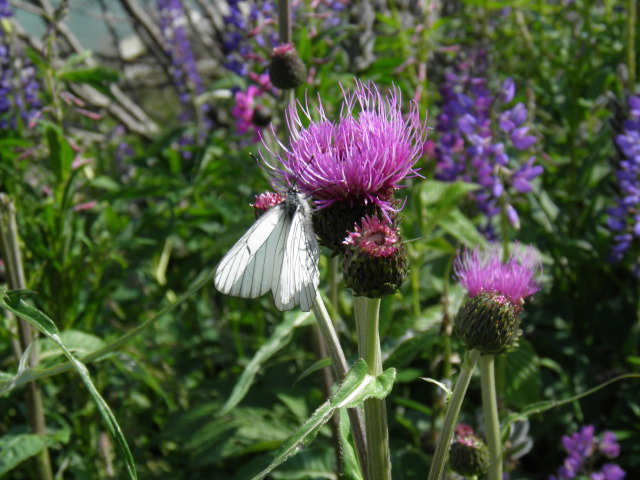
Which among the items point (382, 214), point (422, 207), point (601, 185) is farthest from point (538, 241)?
point (382, 214)

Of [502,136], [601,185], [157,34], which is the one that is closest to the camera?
[502,136]

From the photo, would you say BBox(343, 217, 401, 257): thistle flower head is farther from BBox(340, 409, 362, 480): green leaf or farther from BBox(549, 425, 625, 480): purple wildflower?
BBox(549, 425, 625, 480): purple wildflower

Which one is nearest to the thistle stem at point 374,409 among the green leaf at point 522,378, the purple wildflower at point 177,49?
the green leaf at point 522,378

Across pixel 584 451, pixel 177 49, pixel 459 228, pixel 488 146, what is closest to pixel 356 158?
pixel 459 228

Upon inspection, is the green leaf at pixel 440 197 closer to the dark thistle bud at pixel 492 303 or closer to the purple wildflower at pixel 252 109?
the dark thistle bud at pixel 492 303

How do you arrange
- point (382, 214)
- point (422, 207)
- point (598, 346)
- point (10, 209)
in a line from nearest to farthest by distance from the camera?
point (382, 214)
point (10, 209)
point (422, 207)
point (598, 346)

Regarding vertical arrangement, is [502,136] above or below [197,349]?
above

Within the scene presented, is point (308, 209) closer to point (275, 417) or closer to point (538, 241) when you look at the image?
point (275, 417)

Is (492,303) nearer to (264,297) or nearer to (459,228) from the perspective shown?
(459,228)
